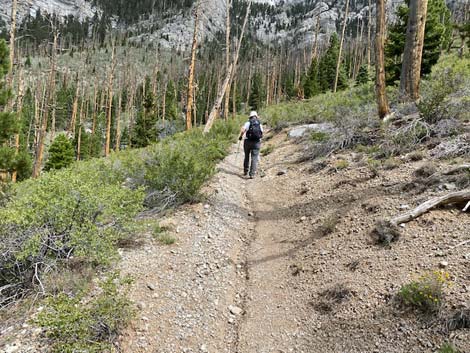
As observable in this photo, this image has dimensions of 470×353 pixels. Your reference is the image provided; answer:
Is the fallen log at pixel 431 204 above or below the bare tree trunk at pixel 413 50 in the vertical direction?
below

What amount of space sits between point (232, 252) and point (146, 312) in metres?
1.84

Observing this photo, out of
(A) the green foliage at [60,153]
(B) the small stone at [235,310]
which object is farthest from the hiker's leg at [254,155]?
(A) the green foliage at [60,153]

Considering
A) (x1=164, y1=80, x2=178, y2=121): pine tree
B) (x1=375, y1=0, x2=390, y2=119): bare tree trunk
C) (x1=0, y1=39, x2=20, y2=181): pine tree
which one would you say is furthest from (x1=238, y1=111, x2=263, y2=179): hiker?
(x1=164, y1=80, x2=178, y2=121): pine tree

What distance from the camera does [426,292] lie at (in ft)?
9.82

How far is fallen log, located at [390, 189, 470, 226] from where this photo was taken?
405 centimetres

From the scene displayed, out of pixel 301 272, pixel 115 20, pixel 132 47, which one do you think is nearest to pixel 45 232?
pixel 301 272

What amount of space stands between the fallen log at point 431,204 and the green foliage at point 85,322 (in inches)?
136

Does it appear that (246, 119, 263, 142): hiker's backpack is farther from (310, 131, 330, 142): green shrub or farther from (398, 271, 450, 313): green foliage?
(398, 271, 450, 313): green foliage

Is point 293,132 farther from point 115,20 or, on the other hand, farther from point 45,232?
point 115,20

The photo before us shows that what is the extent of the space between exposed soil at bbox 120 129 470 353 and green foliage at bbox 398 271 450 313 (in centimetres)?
8

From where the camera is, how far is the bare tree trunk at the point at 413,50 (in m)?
7.82

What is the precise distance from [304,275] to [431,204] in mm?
1876

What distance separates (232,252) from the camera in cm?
510

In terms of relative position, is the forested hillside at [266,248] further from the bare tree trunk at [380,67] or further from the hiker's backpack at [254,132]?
the hiker's backpack at [254,132]
